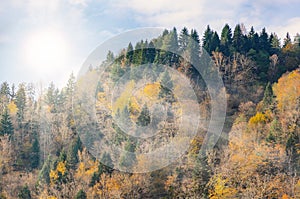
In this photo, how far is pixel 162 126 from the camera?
30.9 metres

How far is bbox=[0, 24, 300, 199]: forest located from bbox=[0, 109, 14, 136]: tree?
0.10m

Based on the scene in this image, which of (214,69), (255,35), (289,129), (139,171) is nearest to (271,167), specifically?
(289,129)

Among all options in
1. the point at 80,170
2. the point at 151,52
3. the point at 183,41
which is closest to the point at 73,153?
the point at 80,170

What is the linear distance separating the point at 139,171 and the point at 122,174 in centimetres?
116

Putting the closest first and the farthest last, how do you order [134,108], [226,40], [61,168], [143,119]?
[61,168] → [143,119] → [134,108] → [226,40]

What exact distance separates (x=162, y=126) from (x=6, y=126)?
1611 cm

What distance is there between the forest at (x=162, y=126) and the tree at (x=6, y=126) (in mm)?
96

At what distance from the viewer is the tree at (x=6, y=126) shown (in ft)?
122

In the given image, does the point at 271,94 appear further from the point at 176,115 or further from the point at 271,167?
the point at 271,167

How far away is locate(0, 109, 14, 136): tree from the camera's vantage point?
122ft

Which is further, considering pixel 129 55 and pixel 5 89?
pixel 5 89

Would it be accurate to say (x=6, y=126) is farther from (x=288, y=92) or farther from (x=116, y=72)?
(x=288, y=92)

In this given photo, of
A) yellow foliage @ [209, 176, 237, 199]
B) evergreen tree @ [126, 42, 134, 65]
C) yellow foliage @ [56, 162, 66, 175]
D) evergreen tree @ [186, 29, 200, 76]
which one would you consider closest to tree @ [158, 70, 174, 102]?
evergreen tree @ [186, 29, 200, 76]

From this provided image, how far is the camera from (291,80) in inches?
1364
